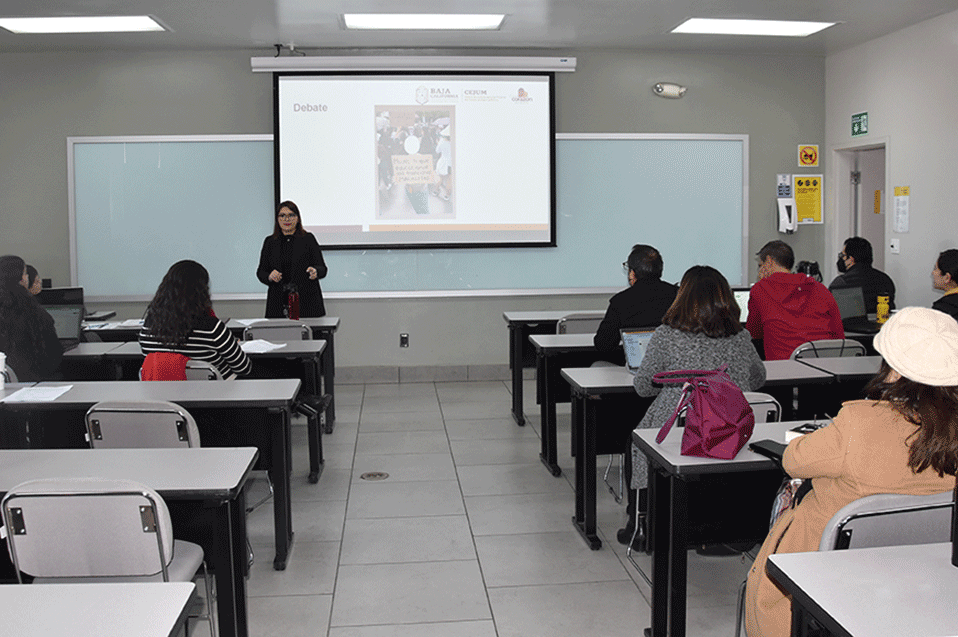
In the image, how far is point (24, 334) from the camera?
422 centimetres

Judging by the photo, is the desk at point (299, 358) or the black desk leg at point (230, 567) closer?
the black desk leg at point (230, 567)

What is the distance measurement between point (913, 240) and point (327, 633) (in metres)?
5.83

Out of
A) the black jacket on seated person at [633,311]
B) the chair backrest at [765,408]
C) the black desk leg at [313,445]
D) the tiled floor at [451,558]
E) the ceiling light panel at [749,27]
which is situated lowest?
the tiled floor at [451,558]

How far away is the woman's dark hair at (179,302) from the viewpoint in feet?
12.9

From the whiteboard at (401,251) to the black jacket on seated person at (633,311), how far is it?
136 inches

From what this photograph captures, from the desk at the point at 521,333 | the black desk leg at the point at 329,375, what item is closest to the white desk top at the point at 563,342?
the desk at the point at 521,333

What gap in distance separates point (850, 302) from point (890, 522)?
442cm

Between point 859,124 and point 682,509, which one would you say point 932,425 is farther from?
point 859,124

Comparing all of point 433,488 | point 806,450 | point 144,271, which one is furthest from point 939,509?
point 144,271

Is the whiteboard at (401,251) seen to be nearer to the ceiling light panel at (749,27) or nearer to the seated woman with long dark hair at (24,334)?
the ceiling light panel at (749,27)

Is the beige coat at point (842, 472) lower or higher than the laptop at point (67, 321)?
lower

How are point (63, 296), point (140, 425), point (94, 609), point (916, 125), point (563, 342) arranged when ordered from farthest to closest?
point (916, 125), point (63, 296), point (563, 342), point (140, 425), point (94, 609)

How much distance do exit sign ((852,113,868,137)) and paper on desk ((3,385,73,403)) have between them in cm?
665

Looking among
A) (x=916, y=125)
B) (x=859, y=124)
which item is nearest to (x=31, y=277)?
(x=916, y=125)
